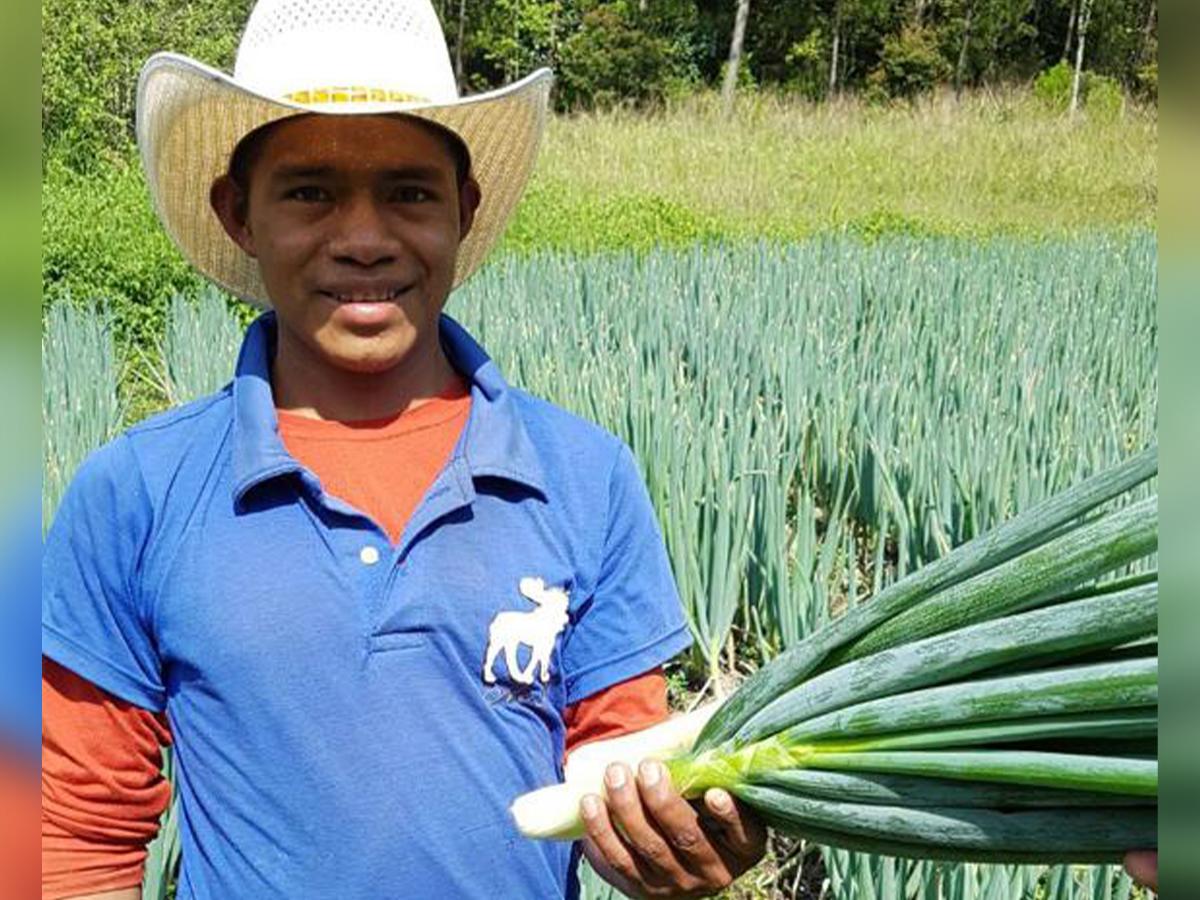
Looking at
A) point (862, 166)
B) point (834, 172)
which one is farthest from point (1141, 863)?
point (862, 166)

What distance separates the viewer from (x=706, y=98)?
21047 millimetres

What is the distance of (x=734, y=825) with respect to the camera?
2.76 feet

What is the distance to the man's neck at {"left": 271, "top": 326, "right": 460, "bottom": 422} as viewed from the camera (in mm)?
1186

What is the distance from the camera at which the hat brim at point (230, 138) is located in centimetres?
121

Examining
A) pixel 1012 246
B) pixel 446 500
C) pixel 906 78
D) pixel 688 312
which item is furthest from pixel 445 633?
pixel 906 78

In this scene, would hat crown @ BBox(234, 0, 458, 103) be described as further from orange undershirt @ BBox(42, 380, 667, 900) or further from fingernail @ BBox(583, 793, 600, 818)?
fingernail @ BBox(583, 793, 600, 818)

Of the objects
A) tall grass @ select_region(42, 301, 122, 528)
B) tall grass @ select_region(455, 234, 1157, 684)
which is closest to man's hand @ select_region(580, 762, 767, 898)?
tall grass @ select_region(42, 301, 122, 528)

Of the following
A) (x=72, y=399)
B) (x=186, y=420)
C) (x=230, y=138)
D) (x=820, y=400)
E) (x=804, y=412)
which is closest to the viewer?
(x=186, y=420)

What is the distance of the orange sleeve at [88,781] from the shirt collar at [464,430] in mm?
196

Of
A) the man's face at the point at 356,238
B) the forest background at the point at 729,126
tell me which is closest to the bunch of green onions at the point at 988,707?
the man's face at the point at 356,238

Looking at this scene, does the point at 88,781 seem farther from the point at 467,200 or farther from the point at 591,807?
the point at 467,200

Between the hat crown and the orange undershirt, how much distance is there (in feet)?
0.90

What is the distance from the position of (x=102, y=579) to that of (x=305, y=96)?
433mm

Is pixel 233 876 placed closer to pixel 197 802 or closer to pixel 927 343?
pixel 197 802
